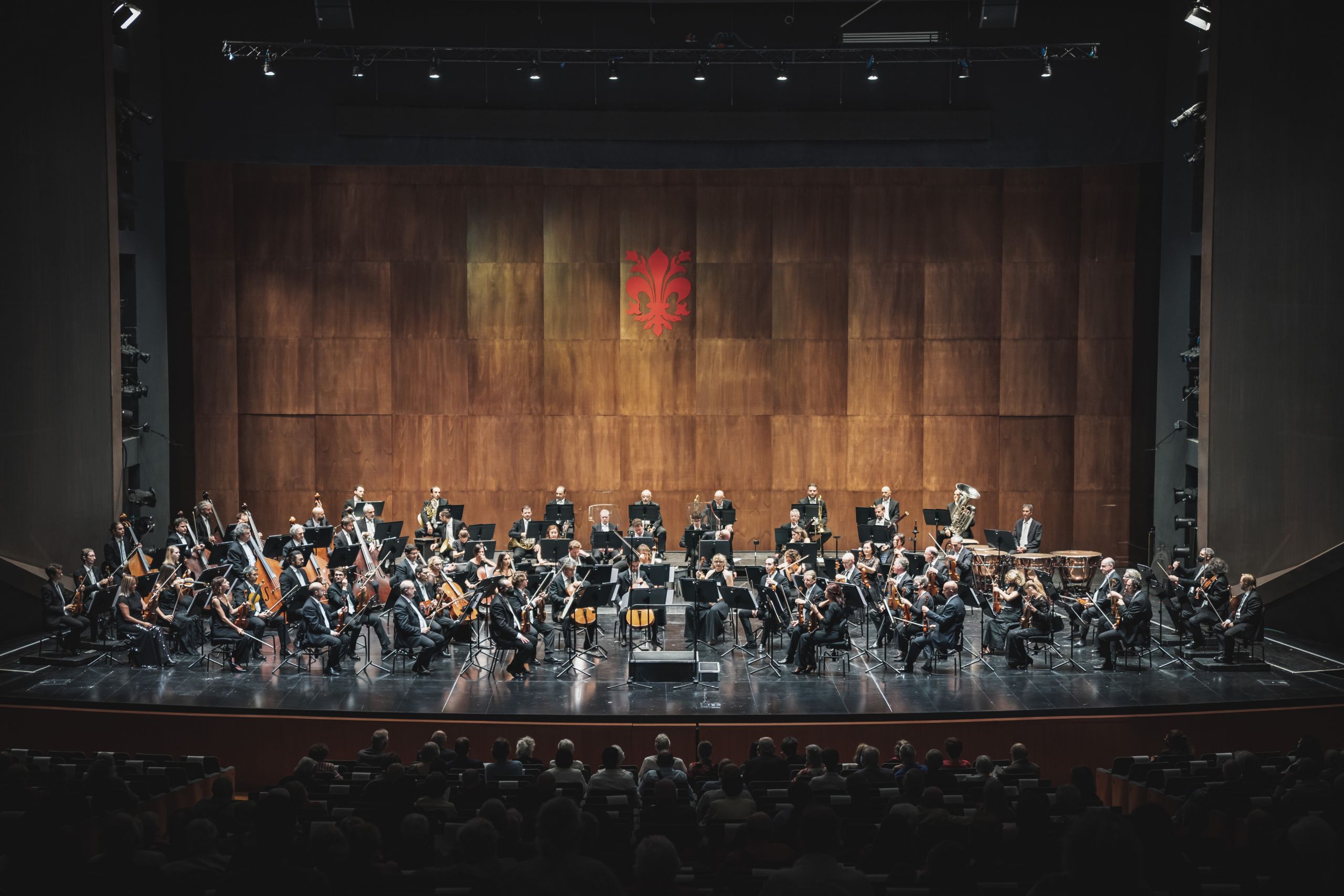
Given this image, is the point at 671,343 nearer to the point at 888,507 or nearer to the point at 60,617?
the point at 888,507

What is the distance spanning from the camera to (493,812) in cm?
529

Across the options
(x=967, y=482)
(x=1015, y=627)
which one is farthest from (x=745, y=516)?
(x=1015, y=627)

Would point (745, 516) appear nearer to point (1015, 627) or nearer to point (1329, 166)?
point (1015, 627)

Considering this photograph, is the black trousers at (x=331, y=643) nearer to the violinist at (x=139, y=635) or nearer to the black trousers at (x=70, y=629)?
the violinist at (x=139, y=635)

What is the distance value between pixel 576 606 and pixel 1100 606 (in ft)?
18.7

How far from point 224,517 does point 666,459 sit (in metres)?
7.46

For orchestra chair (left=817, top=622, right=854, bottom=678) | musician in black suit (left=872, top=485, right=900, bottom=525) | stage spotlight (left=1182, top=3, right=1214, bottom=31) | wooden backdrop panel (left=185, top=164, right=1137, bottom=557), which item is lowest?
orchestra chair (left=817, top=622, right=854, bottom=678)

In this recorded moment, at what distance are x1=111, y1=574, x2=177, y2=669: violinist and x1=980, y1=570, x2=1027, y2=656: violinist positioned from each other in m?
8.75

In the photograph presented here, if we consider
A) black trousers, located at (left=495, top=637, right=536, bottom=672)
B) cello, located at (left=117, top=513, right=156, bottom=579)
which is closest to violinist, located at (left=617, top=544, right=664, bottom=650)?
black trousers, located at (left=495, top=637, right=536, bottom=672)

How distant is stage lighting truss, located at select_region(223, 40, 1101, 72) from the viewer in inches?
658

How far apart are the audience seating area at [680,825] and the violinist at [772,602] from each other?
4.11 m

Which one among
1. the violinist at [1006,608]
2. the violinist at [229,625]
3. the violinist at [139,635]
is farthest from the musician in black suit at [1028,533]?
the violinist at [139,635]

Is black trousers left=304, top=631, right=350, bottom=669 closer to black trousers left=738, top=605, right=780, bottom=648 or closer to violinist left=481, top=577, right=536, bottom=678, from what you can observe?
violinist left=481, top=577, right=536, bottom=678

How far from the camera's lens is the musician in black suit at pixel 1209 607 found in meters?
12.1
